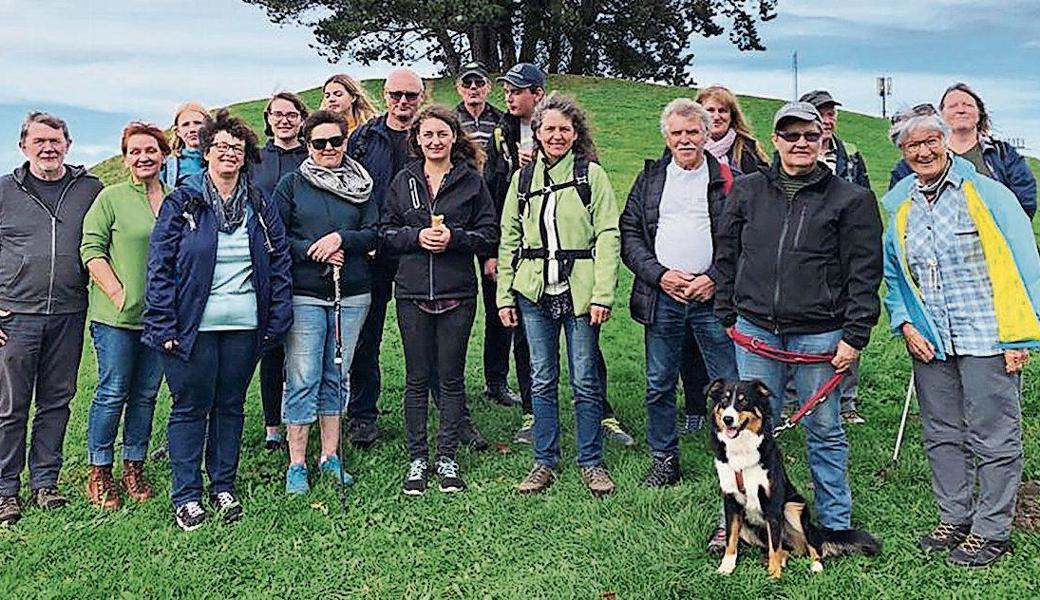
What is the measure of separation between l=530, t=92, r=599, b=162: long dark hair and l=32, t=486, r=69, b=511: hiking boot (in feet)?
11.6

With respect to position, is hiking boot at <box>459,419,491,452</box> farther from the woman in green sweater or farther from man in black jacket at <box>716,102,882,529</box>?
man in black jacket at <box>716,102,882,529</box>

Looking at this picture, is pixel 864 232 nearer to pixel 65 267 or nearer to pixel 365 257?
pixel 365 257

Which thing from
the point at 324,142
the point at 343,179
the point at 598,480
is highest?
the point at 324,142

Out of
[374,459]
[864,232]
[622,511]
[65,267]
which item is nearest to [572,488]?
[622,511]

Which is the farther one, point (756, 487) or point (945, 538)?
point (945, 538)

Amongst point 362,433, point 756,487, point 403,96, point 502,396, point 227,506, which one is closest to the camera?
point 756,487

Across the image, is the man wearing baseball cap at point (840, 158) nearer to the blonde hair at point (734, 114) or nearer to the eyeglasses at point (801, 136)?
the blonde hair at point (734, 114)

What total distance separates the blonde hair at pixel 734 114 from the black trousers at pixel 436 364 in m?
1.90

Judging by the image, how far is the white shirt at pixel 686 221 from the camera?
17.2 ft

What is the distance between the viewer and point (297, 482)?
18.6ft

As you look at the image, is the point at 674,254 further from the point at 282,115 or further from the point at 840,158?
the point at 282,115

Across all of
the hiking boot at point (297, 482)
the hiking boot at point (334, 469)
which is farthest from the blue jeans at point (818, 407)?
the hiking boot at point (297, 482)

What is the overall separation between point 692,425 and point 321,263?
2882 mm

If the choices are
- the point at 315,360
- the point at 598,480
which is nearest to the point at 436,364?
the point at 315,360
